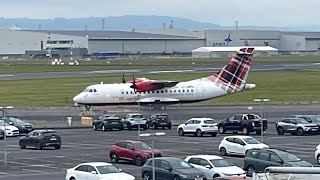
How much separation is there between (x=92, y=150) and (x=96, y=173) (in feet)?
57.6

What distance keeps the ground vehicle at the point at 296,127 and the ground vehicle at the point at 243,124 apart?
1.22 metres

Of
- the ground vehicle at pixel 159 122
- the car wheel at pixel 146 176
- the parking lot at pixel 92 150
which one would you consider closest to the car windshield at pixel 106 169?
the car wheel at pixel 146 176

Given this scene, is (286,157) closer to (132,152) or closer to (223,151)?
(132,152)

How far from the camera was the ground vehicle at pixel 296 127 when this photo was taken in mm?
61938

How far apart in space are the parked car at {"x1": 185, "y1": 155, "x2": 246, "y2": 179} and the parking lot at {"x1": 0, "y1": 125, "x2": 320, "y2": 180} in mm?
3242

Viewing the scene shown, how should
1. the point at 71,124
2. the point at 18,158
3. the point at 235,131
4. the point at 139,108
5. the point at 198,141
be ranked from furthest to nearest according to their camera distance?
the point at 139,108 < the point at 71,124 < the point at 235,131 < the point at 198,141 < the point at 18,158

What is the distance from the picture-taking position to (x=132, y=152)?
45938 millimetres

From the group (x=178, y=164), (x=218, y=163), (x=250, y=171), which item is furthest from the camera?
(x=250, y=171)

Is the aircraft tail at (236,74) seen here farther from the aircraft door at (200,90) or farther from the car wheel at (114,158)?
the car wheel at (114,158)

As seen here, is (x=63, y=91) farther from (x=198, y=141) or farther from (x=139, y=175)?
(x=139, y=175)

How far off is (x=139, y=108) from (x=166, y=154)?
29.7m

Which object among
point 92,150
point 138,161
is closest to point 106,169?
point 138,161

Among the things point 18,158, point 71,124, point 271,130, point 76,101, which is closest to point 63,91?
point 76,101

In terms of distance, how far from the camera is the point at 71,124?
71562 millimetres
